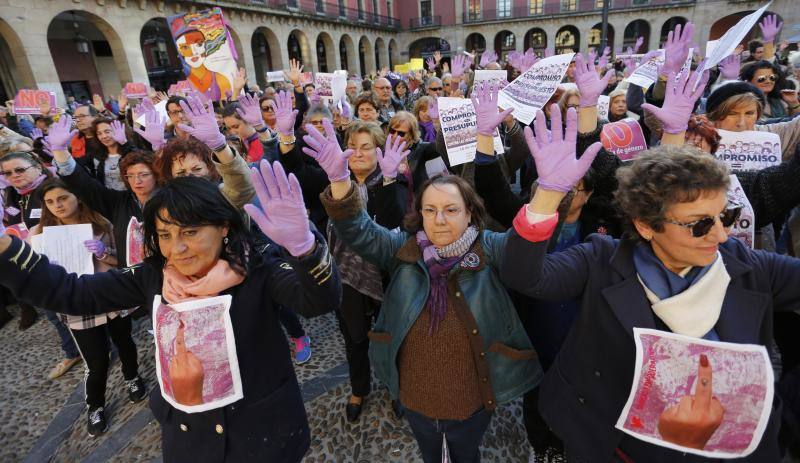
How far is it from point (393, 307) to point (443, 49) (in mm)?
40880

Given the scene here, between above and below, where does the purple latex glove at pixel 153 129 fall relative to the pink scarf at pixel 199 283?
above

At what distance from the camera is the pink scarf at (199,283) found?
146 centimetres

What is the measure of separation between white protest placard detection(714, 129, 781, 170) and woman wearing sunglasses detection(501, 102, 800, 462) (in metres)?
1.16

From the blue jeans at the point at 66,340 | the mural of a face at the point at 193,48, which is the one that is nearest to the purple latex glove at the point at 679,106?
the blue jeans at the point at 66,340

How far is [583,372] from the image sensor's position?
1.45 metres

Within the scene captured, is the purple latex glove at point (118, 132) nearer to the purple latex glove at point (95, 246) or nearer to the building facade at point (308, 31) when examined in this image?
the purple latex glove at point (95, 246)

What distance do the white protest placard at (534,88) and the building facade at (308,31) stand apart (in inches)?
550

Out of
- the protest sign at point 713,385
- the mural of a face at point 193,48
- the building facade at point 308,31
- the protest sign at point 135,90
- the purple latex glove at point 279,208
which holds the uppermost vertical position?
Answer: the building facade at point 308,31

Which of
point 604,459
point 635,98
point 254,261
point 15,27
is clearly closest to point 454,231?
point 254,261

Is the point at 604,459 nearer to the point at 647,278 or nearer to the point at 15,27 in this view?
the point at 647,278

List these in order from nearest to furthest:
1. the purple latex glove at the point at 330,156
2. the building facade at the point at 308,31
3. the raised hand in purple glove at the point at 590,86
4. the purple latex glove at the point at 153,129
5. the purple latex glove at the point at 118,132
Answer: the purple latex glove at the point at 330,156 → the raised hand in purple glove at the point at 590,86 → the purple latex glove at the point at 153,129 → the purple latex glove at the point at 118,132 → the building facade at the point at 308,31

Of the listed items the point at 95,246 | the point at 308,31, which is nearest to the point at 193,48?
the point at 95,246

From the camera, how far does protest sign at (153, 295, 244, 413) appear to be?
1.45 m

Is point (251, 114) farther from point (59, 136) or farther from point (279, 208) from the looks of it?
point (279, 208)
